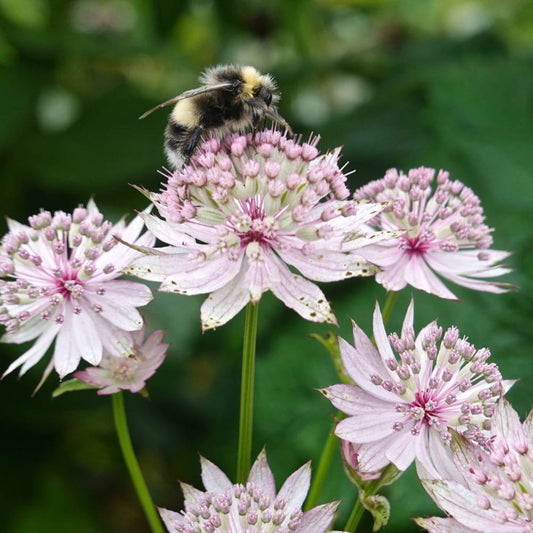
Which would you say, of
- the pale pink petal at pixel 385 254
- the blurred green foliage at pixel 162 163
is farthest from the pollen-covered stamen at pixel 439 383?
the blurred green foliage at pixel 162 163

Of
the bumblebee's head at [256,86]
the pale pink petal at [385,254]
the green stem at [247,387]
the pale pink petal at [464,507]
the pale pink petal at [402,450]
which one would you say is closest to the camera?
the pale pink petal at [464,507]

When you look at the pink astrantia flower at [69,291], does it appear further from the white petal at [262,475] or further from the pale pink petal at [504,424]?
the pale pink petal at [504,424]

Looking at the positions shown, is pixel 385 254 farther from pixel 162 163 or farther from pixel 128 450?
pixel 162 163

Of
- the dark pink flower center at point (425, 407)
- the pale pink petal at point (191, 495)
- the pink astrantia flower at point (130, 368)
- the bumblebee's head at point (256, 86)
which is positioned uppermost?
the bumblebee's head at point (256, 86)

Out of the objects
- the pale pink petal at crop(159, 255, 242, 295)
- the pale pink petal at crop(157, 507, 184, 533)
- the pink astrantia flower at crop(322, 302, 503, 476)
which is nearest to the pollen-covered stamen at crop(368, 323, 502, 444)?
the pink astrantia flower at crop(322, 302, 503, 476)

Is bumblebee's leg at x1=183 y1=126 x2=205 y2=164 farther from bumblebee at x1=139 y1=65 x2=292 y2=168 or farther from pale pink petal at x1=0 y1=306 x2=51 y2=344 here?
pale pink petal at x1=0 y1=306 x2=51 y2=344

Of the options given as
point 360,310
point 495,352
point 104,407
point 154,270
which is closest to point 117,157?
point 104,407
